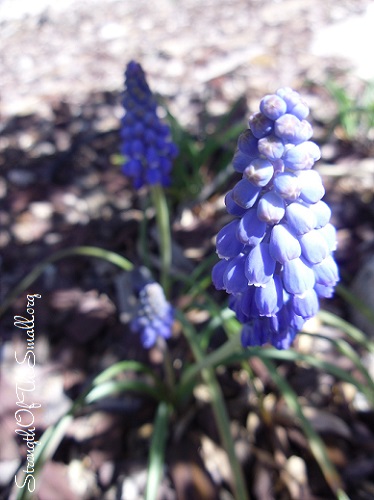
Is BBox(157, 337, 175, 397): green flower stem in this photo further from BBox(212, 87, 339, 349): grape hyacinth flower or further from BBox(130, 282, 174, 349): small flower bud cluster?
BBox(212, 87, 339, 349): grape hyacinth flower

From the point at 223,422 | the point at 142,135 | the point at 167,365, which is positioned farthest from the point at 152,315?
the point at 142,135

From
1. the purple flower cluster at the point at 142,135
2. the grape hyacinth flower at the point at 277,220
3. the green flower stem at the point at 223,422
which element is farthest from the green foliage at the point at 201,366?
the grape hyacinth flower at the point at 277,220

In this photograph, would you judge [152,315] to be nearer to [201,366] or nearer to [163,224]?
[201,366]

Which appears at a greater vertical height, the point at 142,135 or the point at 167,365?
the point at 142,135

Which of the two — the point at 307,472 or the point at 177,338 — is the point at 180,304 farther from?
the point at 307,472

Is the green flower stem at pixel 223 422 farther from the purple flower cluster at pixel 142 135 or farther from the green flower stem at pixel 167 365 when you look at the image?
the purple flower cluster at pixel 142 135

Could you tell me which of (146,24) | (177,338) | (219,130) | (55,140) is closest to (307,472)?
(177,338)
